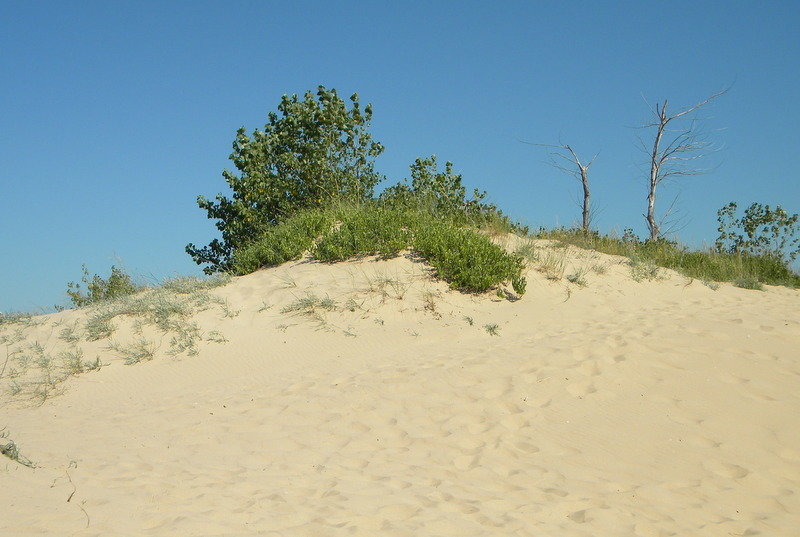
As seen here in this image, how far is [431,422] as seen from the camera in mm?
6438

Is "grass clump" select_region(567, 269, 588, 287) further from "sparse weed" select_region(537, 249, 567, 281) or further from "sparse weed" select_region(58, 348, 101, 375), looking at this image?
"sparse weed" select_region(58, 348, 101, 375)

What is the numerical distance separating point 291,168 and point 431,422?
1105 centimetres

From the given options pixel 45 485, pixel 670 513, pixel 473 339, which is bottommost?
pixel 670 513

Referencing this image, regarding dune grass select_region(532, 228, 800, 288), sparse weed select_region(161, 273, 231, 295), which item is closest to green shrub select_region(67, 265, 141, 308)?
sparse weed select_region(161, 273, 231, 295)

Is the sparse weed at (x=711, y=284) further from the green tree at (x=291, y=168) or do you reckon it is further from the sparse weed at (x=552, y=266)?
the green tree at (x=291, y=168)

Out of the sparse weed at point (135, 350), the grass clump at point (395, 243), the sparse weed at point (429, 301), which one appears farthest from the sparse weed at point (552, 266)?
the sparse weed at point (135, 350)

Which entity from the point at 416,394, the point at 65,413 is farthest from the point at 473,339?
the point at 65,413

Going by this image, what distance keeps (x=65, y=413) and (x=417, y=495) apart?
207 inches

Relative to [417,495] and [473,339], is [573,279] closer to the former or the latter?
[473,339]

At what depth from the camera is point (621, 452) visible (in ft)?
18.7

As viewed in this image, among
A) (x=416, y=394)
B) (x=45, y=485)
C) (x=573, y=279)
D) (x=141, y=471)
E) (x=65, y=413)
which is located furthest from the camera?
(x=573, y=279)

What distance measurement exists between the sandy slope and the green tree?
4.99m

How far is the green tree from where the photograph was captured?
15.8 meters

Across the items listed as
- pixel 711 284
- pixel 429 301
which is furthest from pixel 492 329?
pixel 711 284
